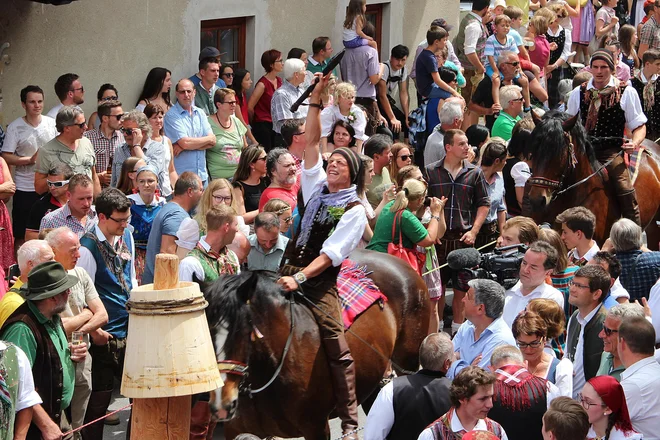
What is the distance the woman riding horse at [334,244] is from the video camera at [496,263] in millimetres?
1730

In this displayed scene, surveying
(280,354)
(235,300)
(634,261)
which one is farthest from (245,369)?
(634,261)

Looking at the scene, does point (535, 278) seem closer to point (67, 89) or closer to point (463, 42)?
point (67, 89)

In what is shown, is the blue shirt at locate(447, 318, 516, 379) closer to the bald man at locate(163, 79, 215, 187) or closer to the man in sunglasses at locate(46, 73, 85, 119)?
the bald man at locate(163, 79, 215, 187)

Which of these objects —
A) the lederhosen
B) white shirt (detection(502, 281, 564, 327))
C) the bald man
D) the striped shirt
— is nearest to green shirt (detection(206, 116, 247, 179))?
the bald man

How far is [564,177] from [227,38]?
5676mm

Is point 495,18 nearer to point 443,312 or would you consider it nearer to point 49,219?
point 443,312

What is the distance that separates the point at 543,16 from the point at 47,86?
9893 millimetres

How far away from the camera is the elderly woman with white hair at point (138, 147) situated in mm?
11156

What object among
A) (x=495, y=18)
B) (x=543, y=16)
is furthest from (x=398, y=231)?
A: (x=543, y=16)

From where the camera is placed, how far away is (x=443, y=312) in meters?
12.0

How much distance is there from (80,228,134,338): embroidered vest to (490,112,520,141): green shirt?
7071 mm

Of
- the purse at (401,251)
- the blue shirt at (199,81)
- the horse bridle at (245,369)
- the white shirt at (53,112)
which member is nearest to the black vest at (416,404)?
the horse bridle at (245,369)

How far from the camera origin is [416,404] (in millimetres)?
6773

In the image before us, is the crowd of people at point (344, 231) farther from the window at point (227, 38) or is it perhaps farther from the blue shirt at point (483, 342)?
the window at point (227, 38)
